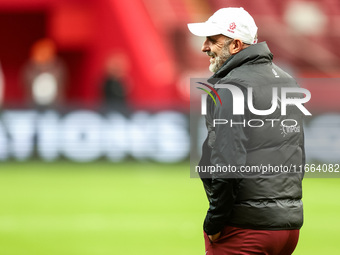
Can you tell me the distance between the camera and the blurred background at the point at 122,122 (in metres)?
9.41

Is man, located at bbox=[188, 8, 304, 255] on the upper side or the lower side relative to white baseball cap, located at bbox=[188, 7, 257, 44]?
lower

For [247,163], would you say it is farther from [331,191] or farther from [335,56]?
[335,56]

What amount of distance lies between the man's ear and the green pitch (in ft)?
13.7

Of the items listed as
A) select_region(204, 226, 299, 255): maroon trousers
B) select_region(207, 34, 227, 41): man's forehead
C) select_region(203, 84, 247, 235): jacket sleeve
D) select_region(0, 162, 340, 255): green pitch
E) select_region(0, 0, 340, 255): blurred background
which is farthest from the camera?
select_region(0, 0, 340, 255): blurred background

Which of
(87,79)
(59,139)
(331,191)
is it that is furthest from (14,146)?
(87,79)

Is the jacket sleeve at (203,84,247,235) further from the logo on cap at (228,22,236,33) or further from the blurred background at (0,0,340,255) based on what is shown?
the blurred background at (0,0,340,255)

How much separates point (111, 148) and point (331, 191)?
4.54m

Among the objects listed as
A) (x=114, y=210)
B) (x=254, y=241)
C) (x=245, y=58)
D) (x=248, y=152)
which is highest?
(x=245, y=58)

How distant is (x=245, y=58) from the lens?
3998 millimetres

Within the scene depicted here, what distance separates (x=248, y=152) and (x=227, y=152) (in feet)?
0.53

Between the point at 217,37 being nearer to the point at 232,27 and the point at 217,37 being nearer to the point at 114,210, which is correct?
the point at 232,27

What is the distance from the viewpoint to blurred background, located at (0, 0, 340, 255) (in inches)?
371

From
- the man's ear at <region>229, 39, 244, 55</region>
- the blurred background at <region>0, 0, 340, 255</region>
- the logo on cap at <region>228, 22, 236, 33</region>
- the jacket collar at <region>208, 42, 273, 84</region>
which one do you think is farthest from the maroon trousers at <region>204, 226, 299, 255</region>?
the blurred background at <region>0, 0, 340, 255</region>

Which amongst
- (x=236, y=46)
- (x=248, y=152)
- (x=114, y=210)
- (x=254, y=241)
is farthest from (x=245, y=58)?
(x=114, y=210)
